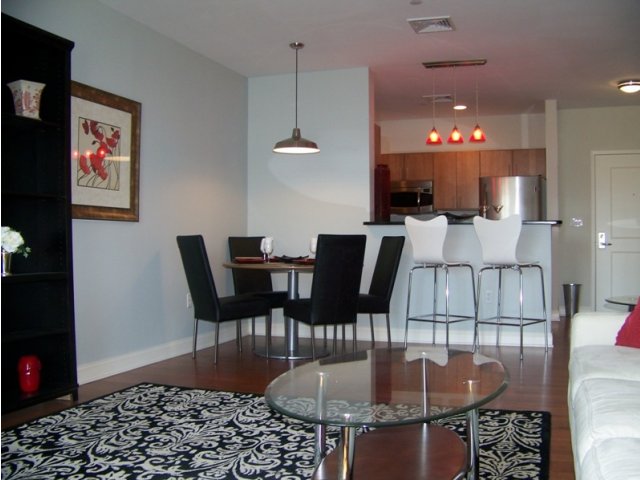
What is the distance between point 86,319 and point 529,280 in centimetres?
362

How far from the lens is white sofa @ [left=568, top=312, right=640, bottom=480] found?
1.46m

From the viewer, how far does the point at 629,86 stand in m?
6.64

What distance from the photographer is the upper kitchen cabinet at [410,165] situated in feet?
28.2

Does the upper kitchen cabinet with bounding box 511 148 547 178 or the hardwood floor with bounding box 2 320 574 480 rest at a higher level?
the upper kitchen cabinet with bounding box 511 148 547 178

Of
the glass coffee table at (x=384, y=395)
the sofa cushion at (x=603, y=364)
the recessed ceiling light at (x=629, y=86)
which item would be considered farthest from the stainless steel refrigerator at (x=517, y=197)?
the glass coffee table at (x=384, y=395)

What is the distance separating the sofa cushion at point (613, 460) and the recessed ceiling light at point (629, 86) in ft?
19.5

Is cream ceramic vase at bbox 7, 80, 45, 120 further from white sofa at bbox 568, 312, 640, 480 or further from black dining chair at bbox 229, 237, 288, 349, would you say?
white sofa at bbox 568, 312, 640, 480

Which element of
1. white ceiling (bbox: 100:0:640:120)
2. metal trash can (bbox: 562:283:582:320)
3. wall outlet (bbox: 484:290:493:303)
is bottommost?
metal trash can (bbox: 562:283:582:320)

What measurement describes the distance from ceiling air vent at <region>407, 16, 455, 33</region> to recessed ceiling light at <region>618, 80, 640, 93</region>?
2.72 meters

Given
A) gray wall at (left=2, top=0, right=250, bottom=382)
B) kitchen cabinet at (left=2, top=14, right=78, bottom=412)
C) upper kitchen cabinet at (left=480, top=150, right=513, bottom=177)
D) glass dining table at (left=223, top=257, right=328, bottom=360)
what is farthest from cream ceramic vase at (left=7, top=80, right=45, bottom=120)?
upper kitchen cabinet at (left=480, top=150, right=513, bottom=177)

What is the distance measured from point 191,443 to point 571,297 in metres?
5.87

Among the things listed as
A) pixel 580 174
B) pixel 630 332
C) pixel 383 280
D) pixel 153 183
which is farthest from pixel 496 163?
pixel 630 332

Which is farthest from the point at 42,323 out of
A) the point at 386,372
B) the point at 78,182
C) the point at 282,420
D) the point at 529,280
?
the point at 529,280

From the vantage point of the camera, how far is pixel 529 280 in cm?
562
